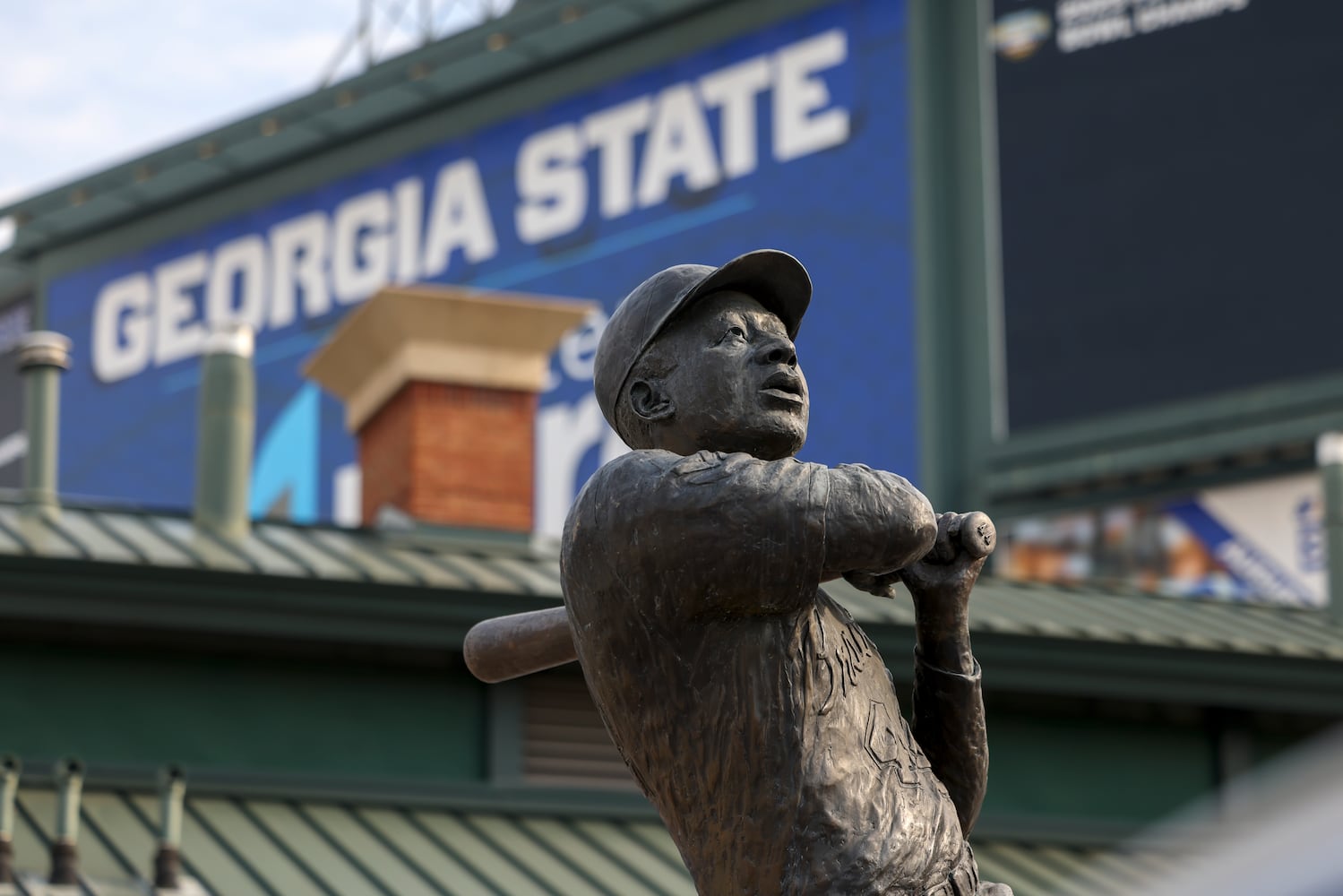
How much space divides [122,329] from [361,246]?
3868 mm

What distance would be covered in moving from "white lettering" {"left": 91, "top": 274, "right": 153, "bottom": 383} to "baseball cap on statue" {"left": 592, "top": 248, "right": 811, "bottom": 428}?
26.3m

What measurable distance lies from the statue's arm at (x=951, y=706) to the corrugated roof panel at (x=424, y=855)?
848 cm

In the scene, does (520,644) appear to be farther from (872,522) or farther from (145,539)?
(145,539)

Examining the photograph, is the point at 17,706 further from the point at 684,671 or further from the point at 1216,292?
the point at 1216,292

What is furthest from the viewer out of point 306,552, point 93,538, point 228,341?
point 228,341

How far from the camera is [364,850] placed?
42.6ft

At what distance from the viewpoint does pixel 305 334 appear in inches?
1130

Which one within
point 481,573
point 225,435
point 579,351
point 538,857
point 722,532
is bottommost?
point 538,857

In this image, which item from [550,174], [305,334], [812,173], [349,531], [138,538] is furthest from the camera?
[305,334]

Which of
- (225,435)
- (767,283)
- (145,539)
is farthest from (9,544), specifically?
(767,283)

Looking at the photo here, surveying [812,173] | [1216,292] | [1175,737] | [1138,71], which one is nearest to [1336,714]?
[1175,737]

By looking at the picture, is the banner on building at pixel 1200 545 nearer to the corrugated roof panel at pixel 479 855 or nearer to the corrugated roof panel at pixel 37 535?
the corrugated roof panel at pixel 479 855

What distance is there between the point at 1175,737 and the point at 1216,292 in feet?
21.6

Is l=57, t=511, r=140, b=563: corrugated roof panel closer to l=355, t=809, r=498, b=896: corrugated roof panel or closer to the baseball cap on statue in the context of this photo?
l=355, t=809, r=498, b=896: corrugated roof panel
